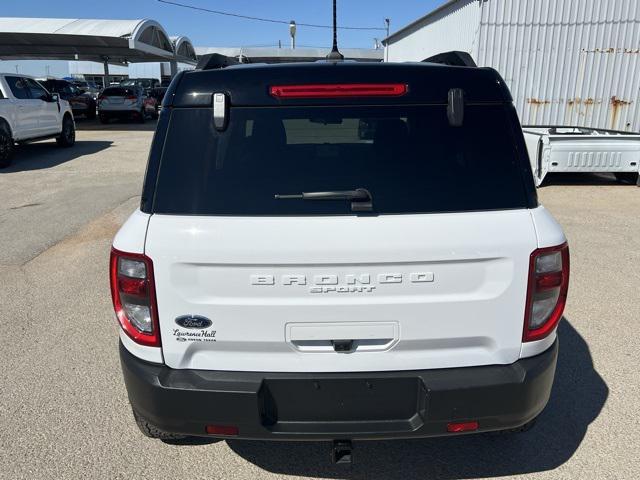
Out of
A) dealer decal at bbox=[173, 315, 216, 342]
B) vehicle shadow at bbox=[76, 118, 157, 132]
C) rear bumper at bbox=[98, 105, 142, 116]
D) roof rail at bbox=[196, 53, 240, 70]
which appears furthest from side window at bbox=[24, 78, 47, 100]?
dealer decal at bbox=[173, 315, 216, 342]

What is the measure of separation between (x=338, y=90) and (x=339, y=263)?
27.7 inches

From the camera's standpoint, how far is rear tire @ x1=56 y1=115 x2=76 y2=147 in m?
15.5

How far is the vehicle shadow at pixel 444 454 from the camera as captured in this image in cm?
254

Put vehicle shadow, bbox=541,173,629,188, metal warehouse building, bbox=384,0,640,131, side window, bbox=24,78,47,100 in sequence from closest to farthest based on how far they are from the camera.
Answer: vehicle shadow, bbox=541,173,629,188 < metal warehouse building, bbox=384,0,640,131 < side window, bbox=24,78,47,100

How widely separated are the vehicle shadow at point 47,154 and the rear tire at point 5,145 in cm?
17

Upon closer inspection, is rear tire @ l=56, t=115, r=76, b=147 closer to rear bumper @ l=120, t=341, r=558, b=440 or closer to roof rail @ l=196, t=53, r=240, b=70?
roof rail @ l=196, t=53, r=240, b=70

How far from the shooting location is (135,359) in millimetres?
2158

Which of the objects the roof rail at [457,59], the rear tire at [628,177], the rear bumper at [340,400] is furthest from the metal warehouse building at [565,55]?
the rear bumper at [340,400]

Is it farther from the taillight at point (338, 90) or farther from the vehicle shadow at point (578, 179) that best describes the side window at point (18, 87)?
the taillight at point (338, 90)

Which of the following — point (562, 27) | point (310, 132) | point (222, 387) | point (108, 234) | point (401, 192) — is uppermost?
point (562, 27)

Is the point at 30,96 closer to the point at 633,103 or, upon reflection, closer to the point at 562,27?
the point at 562,27

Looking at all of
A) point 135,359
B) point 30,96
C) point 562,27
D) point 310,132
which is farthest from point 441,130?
point 30,96

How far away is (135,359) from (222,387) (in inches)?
16.7

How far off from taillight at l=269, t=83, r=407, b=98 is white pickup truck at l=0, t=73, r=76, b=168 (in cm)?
1226
